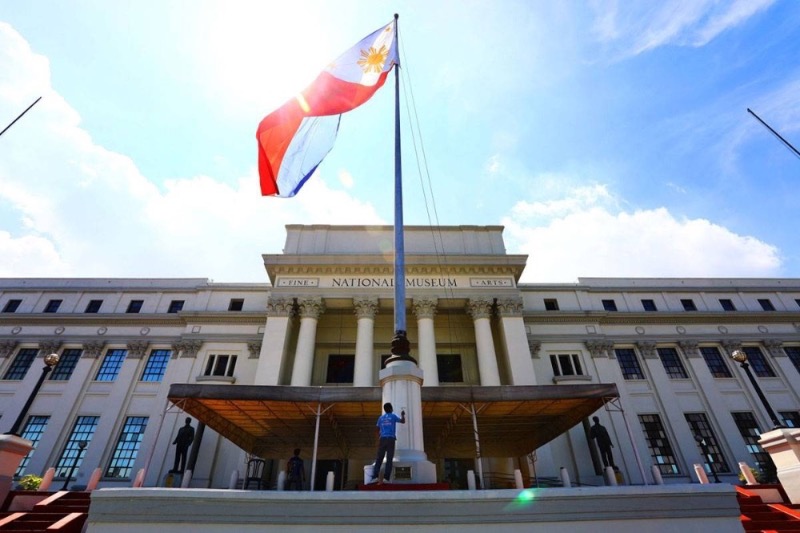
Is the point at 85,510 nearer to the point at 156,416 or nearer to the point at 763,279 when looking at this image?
the point at 156,416

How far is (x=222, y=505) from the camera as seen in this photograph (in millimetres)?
6840

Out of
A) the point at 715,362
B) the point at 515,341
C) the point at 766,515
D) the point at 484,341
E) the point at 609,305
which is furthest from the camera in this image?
the point at 609,305

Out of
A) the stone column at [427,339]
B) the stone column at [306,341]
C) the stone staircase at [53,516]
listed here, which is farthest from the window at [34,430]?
the stone column at [427,339]

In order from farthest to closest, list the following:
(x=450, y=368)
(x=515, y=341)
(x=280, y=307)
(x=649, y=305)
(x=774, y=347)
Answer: (x=649, y=305) < (x=774, y=347) < (x=450, y=368) < (x=280, y=307) < (x=515, y=341)

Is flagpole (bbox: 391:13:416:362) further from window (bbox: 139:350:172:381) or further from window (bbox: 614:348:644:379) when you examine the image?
window (bbox: 139:350:172:381)

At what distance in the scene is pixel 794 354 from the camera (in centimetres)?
2867

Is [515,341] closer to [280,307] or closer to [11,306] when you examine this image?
[280,307]

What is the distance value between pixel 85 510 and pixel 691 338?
33818mm

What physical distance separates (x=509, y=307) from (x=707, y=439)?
14488 mm

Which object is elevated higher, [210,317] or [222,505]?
[210,317]

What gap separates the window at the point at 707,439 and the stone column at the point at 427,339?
16565 millimetres

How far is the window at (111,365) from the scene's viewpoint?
26697mm

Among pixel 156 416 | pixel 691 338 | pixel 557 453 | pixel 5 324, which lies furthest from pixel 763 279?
pixel 5 324

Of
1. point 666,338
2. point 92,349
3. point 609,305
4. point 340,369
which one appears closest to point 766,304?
point 666,338
